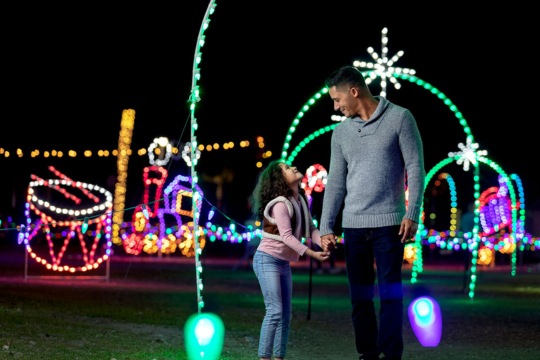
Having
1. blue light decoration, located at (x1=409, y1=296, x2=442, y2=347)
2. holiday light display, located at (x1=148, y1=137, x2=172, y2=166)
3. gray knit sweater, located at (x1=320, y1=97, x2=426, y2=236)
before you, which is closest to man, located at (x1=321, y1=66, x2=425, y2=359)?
gray knit sweater, located at (x1=320, y1=97, x2=426, y2=236)

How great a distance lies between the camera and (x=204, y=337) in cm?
870

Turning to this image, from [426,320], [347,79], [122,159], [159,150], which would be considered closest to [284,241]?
[347,79]

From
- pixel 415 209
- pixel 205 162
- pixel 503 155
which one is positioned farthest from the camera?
pixel 205 162

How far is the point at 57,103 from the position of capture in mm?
22922

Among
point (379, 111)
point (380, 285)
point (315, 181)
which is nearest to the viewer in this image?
point (380, 285)

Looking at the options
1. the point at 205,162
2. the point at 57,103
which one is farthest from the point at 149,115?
the point at 205,162

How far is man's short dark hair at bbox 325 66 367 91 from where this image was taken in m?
5.52

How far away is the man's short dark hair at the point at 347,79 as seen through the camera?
5.52 metres

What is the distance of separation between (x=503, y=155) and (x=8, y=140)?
21062 mm

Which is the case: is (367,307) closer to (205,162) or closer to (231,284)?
(231,284)

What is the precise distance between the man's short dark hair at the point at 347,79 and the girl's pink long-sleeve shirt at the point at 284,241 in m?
1.11

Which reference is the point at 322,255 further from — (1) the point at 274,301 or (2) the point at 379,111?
(2) the point at 379,111

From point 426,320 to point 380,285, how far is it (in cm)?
590

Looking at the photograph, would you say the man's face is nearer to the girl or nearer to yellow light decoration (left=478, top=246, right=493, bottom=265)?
the girl
